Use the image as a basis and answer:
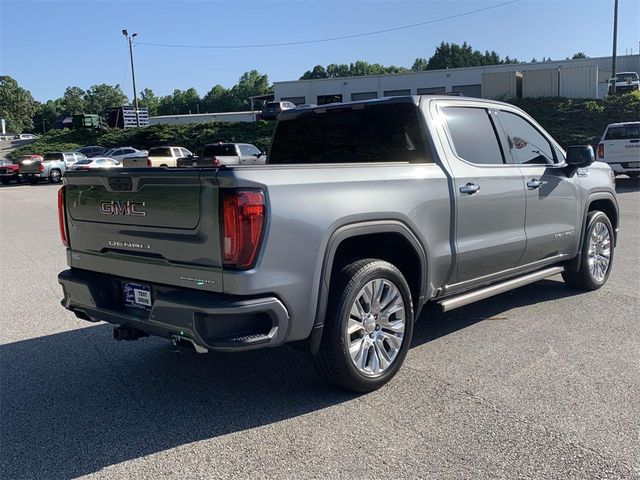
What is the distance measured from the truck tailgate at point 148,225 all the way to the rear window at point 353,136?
1906 millimetres

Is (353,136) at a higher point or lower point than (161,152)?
higher

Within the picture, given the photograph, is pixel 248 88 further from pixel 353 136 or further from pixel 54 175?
pixel 353 136

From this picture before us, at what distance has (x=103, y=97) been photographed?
502ft

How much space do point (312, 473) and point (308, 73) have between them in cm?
16241

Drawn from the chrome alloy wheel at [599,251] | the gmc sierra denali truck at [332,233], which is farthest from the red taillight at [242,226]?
the chrome alloy wheel at [599,251]

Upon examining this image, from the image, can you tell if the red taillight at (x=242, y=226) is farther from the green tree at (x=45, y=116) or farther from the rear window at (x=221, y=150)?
the green tree at (x=45, y=116)

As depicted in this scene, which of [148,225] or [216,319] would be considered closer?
[216,319]

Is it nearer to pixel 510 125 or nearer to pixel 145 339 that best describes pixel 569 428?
pixel 510 125

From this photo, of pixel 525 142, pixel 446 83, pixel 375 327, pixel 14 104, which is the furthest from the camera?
pixel 14 104

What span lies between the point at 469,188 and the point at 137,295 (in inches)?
103

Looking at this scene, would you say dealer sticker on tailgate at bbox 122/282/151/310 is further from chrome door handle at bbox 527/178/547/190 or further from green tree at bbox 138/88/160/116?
green tree at bbox 138/88/160/116

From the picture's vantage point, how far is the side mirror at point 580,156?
227 inches

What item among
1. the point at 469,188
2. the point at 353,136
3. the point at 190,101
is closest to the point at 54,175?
the point at 353,136

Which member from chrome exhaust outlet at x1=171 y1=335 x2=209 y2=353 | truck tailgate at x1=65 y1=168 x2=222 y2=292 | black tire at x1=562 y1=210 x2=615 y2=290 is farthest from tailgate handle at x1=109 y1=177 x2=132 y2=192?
black tire at x1=562 y1=210 x2=615 y2=290
